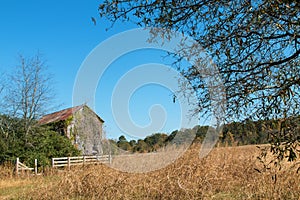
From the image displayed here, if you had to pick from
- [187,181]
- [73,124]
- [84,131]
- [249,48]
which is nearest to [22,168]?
[84,131]

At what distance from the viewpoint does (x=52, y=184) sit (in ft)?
22.3

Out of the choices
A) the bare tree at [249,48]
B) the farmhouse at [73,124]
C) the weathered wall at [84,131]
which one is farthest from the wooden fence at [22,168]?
the bare tree at [249,48]

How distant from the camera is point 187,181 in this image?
5.78 meters

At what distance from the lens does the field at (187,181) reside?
5.35 meters

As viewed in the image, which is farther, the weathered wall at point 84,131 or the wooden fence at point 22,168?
the weathered wall at point 84,131

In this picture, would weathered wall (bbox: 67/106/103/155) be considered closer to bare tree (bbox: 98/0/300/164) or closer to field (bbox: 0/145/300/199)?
field (bbox: 0/145/300/199)

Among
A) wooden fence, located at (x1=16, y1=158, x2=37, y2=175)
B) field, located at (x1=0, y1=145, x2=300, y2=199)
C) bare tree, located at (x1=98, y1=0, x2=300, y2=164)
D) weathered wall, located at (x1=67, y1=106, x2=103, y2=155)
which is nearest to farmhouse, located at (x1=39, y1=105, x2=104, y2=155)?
weathered wall, located at (x1=67, y1=106, x2=103, y2=155)

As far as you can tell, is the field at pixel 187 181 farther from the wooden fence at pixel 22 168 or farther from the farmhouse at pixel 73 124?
the farmhouse at pixel 73 124

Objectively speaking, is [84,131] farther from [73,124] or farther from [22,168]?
[22,168]

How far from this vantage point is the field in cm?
535

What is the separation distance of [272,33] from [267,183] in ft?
12.6

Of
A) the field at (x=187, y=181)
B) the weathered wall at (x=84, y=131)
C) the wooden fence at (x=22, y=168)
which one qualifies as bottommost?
the field at (x=187, y=181)

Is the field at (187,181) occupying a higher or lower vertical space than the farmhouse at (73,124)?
lower

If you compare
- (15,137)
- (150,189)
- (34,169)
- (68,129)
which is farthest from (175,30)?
(68,129)
